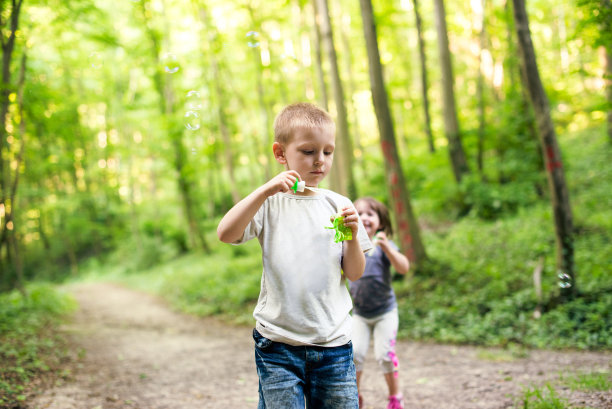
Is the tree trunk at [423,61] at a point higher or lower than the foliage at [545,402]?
higher

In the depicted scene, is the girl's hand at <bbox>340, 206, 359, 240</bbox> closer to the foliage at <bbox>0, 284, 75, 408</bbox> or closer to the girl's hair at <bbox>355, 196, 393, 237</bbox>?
the girl's hair at <bbox>355, 196, 393, 237</bbox>

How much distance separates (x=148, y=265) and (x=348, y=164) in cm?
1644

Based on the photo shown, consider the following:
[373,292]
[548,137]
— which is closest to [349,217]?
[373,292]

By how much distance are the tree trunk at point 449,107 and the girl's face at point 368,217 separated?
919 cm

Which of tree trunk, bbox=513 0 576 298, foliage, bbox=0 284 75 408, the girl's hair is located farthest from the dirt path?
the girl's hair

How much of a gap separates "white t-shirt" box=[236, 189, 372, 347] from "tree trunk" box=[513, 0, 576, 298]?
4930 mm

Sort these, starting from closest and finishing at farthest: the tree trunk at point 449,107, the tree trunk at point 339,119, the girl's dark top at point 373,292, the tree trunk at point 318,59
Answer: the girl's dark top at point 373,292 → the tree trunk at point 339,119 → the tree trunk at point 318,59 → the tree trunk at point 449,107

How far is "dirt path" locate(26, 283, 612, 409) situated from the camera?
4113 millimetres

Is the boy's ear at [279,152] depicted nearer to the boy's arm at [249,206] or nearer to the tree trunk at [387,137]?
the boy's arm at [249,206]

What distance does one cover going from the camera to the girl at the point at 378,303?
3.51 m

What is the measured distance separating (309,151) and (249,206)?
1.30ft

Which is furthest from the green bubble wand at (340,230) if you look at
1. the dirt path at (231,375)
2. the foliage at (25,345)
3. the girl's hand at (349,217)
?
the foliage at (25,345)

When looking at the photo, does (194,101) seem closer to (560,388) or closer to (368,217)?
(368,217)

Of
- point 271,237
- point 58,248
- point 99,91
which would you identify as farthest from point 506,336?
point 58,248
